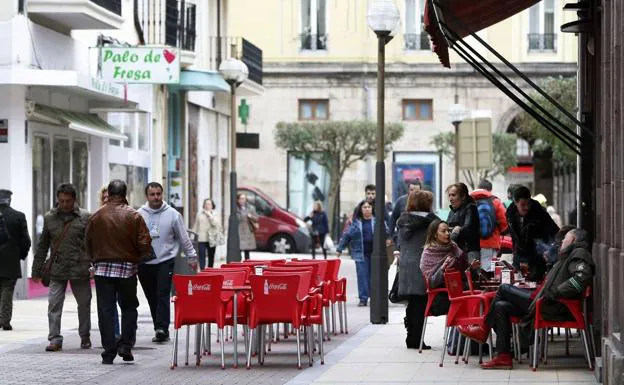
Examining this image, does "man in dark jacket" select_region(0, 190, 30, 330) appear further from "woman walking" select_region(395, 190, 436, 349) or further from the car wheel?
the car wheel

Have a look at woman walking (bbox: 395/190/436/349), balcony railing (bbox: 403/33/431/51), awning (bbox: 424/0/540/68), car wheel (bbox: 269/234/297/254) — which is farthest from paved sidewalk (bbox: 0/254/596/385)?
balcony railing (bbox: 403/33/431/51)

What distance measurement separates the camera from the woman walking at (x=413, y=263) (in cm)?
1880

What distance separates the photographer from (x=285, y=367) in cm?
1691

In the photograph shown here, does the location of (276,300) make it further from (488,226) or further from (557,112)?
(557,112)

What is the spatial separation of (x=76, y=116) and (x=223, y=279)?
1508 centimetres

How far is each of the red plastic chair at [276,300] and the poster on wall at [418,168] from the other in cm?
4324

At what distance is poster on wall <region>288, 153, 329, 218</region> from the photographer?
59.8 meters

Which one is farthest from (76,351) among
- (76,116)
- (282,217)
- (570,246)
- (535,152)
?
(535,152)

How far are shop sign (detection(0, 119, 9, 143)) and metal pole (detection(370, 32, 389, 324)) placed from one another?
24.2 feet

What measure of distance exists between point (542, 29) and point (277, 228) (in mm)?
14593

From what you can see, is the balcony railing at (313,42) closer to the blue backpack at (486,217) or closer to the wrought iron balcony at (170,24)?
the wrought iron balcony at (170,24)

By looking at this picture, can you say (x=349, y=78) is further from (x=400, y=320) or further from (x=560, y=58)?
(x=400, y=320)

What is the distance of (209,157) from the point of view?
45188mm

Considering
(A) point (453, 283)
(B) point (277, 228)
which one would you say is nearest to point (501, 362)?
(A) point (453, 283)
